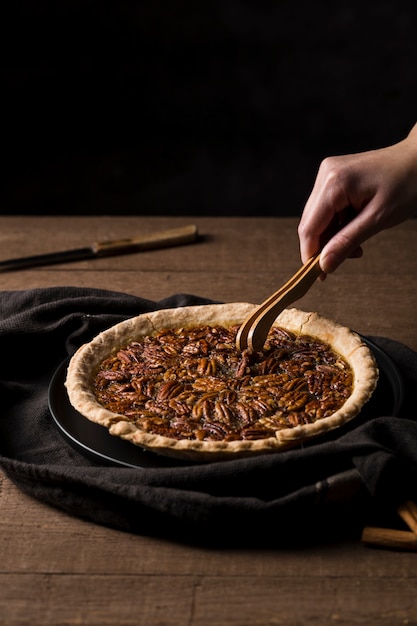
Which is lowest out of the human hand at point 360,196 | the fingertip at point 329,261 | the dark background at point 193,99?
the dark background at point 193,99

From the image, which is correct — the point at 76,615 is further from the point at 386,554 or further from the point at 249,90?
the point at 249,90

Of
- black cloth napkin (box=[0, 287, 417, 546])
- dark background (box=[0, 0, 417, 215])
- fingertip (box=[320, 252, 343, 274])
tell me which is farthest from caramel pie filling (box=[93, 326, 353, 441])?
dark background (box=[0, 0, 417, 215])

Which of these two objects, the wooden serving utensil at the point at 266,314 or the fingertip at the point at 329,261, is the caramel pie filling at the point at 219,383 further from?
the fingertip at the point at 329,261

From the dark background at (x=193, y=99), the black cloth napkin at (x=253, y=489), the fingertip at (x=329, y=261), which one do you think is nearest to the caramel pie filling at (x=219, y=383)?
the black cloth napkin at (x=253, y=489)

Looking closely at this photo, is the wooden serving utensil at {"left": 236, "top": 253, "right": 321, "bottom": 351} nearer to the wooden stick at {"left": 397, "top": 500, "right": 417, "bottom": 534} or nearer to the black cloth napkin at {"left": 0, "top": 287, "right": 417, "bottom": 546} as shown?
the black cloth napkin at {"left": 0, "top": 287, "right": 417, "bottom": 546}

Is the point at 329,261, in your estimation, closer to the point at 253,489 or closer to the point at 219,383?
the point at 219,383

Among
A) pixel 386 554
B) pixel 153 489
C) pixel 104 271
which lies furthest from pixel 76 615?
pixel 104 271
